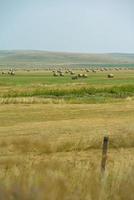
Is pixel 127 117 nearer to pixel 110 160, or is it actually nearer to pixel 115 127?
pixel 115 127

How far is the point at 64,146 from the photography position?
20.3 m

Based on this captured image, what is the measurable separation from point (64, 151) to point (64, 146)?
2.04ft

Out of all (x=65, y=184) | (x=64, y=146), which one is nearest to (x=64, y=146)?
(x=64, y=146)

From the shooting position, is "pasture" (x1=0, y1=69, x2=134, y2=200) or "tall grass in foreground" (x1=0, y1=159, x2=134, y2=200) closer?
"tall grass in foreground" (x1=0, y1=159, x2=134, y2=200)

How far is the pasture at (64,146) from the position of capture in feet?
31.1

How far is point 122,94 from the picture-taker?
5191cm

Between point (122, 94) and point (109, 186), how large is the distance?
4209 cm

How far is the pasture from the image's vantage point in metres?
9.48

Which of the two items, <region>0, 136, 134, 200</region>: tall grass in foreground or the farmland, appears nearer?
<region>0, 136, 134, 200</region>: tall grass in foreground

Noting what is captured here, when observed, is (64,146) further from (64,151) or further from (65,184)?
(65,184)

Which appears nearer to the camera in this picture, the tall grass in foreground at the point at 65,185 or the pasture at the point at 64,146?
the tall grass in foreground at the point at 65,185

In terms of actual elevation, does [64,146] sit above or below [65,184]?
below

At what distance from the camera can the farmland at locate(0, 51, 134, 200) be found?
9.48 m

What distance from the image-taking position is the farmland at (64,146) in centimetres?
948
